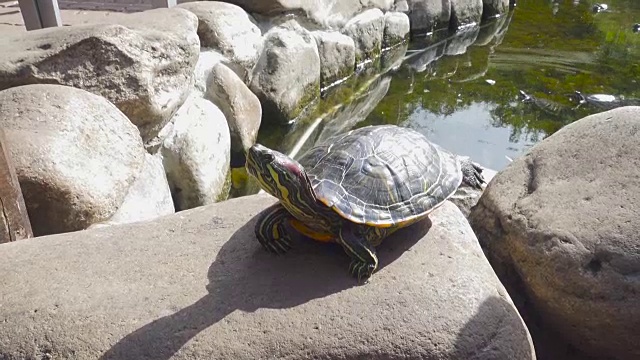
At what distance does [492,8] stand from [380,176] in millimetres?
6541

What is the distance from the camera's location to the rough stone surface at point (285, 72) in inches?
166

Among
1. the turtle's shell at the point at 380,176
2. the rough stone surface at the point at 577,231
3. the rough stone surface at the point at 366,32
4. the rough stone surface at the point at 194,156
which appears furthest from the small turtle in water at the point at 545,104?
the turtle's shell at the point at 380,176

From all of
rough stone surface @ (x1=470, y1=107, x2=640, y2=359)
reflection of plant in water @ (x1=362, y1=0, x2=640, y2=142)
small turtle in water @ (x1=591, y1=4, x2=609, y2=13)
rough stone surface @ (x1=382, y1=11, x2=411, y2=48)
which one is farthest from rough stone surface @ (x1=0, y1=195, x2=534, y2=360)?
small turtle in water @ (x1=591, y1=4, x2=609, y2=13)

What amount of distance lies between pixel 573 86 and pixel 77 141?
4.64 metres

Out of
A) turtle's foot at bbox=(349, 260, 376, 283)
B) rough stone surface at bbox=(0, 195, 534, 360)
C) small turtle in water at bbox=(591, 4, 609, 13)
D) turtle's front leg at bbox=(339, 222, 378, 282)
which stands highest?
turtle's front leg at bbox=(339, 222, 378, 282)

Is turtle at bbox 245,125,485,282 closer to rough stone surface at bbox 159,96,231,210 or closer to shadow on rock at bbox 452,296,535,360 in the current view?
shadow on rock at bbox 452,296,535,360

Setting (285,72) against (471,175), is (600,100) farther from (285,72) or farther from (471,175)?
(285,72)

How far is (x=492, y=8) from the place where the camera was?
25.0ft

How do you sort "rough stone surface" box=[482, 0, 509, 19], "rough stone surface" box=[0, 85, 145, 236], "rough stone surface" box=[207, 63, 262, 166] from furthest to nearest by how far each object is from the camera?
"rough stone surface" box=[482, 0, 509, 19] → "rough stone surface" box=[207, 63, 262, 166] → "rough stone surface" box=[0, 85, 145, 236]

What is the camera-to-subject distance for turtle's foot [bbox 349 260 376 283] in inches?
71.7

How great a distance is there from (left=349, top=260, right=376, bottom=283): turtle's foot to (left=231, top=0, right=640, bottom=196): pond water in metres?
1.89

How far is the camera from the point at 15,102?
2346 millimetres

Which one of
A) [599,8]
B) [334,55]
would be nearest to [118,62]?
[334,55]

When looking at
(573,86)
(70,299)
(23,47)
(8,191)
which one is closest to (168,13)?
(23,47)
